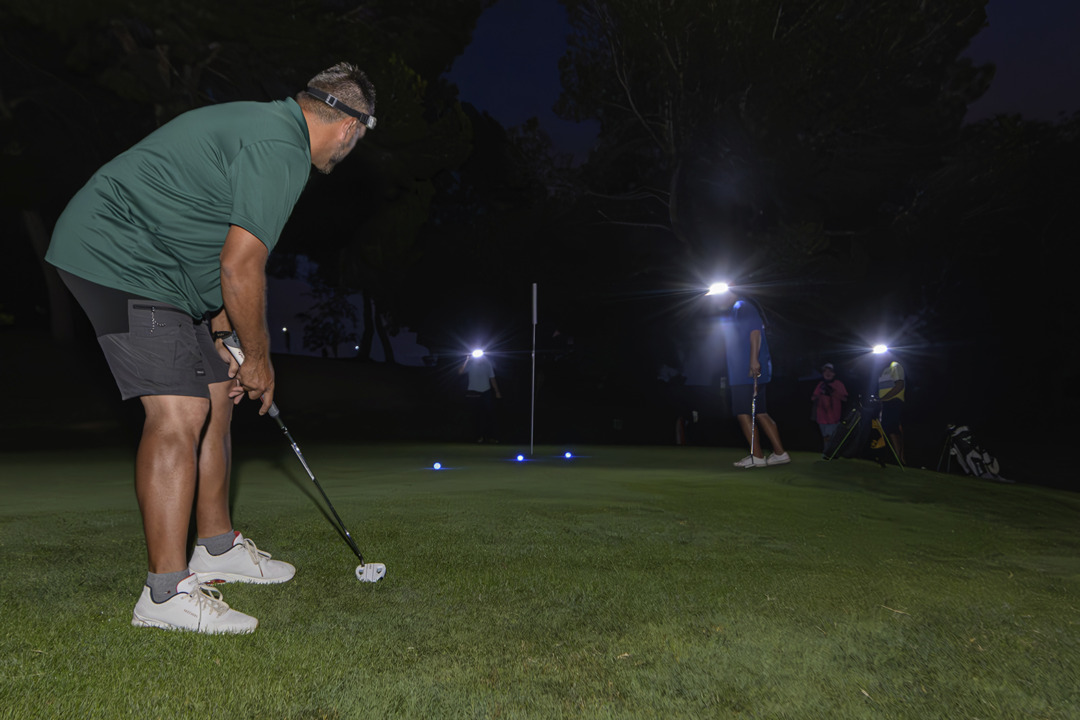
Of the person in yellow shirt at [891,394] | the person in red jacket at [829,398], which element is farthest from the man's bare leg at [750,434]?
the person in red jacket at [829,398]

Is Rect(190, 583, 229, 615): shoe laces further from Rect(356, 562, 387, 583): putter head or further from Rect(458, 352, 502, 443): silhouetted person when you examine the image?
Rect(458, 352, 502, 443): silhouetted person

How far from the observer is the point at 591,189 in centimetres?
2259

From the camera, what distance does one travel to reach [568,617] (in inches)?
99.7

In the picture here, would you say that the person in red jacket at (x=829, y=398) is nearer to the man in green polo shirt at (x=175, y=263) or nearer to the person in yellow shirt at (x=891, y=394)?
the person in yellow shirt at (x=891, y=394)

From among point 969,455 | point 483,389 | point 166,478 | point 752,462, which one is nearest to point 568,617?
point 166,478

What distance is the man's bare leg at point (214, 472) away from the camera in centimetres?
302

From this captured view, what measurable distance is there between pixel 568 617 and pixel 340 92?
6.50 ft

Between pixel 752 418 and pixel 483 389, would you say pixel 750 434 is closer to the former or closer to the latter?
pixel 752 418

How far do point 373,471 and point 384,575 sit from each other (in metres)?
5.09

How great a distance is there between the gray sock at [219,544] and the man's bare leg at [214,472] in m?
0.02

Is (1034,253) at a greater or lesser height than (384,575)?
greater

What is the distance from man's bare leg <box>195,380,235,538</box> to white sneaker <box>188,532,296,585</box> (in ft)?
0.31

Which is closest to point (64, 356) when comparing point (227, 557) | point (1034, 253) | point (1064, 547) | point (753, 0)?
point (753, 0)

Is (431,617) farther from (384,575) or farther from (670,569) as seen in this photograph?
(670,569)
